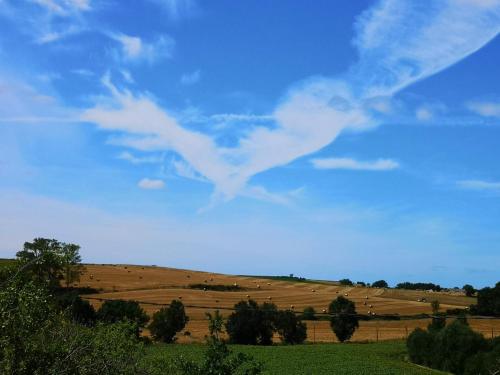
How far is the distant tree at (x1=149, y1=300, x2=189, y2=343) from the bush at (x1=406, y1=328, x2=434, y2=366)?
2560cm

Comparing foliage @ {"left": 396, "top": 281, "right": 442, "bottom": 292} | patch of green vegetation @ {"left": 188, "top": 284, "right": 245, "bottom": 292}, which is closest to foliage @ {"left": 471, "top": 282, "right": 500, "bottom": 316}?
patch of green vegetation @ {"left": 188, "top": 284, "right": 245, "bottom": 292}

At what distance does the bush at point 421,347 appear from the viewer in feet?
161

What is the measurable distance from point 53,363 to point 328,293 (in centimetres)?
10913

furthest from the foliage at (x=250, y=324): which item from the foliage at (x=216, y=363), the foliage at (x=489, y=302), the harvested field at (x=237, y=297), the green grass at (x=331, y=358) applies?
the foliage at (x=216, y=363)

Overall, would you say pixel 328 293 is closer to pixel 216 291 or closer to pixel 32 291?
Result: pixel 216 291

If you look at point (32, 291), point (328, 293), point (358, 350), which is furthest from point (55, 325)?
point (328, 293)

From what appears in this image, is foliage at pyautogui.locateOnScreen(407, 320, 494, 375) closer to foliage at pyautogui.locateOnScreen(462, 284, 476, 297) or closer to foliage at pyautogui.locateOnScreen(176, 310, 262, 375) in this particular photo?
foliage at pyautogui.locateOnScreen(176, 310, 262, 375)

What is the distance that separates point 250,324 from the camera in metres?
66.2

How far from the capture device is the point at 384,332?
7619 centimetres

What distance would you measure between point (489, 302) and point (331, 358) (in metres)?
41.5

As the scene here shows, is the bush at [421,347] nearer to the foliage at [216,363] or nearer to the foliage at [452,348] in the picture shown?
the foliage at [452,348]

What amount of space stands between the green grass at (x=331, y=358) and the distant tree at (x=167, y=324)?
4.23m

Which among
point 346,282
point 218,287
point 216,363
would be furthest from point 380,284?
point 216,363

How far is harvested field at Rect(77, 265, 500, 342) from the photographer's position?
77875 millimetres
